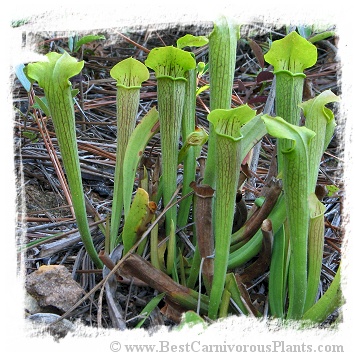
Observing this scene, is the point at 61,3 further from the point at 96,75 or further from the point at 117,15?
the point at 96,75

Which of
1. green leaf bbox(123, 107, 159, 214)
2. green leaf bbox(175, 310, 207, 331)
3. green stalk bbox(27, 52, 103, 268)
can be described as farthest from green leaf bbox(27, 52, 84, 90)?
green leaf bbox(175, 310, 207, 331)

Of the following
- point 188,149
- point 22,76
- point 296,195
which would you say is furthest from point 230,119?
Answer: point 22,76

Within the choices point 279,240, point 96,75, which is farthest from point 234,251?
point 96,75

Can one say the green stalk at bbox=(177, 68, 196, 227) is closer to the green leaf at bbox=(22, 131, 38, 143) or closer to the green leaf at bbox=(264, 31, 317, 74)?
the green leaf at bbox=(264, 31, 317, 74)

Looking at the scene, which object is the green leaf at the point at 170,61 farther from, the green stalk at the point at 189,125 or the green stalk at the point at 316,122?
the green stalk at the point at 316,122

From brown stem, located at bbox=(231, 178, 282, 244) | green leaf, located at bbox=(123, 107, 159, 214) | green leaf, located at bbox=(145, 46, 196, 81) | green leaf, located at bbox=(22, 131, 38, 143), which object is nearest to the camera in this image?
green leaf, located at bbox=(145, 46, 196, 81)

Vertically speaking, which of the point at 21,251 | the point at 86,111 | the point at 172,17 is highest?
the point at 172,17
